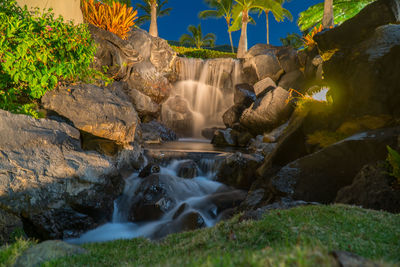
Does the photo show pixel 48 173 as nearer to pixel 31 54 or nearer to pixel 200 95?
pixel 31 54

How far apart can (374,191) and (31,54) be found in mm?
8804

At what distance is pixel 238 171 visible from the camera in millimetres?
9641

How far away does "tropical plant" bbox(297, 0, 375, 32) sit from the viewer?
33875mm

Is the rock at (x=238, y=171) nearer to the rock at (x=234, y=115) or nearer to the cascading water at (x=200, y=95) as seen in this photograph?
the rock at (x=234, y=115)

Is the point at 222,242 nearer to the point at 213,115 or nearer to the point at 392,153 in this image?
the point at 392,153

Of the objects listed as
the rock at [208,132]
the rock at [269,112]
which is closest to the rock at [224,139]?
the rock at [269,112]

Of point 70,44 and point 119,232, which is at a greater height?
point 70,44

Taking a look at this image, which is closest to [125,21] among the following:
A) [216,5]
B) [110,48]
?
[110,48]

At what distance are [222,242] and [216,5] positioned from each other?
42.2 metres

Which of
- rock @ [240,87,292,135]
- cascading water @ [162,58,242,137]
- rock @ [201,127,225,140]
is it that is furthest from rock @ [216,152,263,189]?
cascading water @ [162,58,242,137]

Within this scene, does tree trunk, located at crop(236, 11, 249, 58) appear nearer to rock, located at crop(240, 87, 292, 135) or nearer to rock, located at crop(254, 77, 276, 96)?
rock, located at crop(254, 77, 276, 96)

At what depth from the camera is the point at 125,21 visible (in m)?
17.1

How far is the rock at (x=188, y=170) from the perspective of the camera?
10.1 metres

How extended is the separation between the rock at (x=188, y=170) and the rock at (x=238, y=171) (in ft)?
3.11
